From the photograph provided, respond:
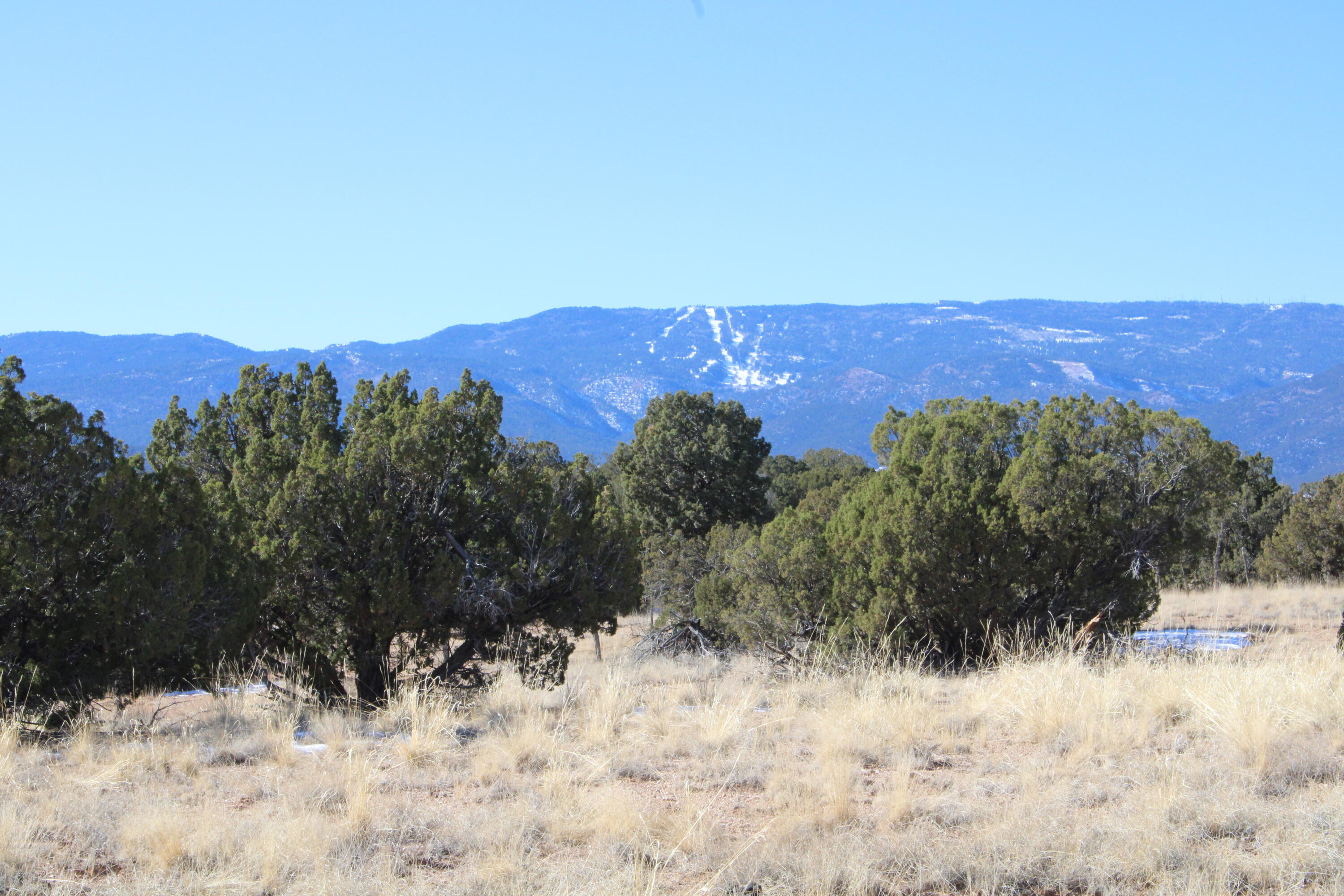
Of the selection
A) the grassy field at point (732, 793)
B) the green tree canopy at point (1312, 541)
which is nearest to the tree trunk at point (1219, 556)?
the green tree canopy at point (1312, 541)

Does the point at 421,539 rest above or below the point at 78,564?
below

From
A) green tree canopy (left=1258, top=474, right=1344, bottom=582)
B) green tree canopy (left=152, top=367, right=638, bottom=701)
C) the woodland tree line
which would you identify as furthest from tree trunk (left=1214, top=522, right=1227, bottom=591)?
green tree canopy (left=152, top=367, right=638, bottom=701)

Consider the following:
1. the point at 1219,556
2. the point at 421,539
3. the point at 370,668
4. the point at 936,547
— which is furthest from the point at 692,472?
the point at 370,668

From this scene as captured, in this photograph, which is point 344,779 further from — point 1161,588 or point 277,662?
point 1161,588

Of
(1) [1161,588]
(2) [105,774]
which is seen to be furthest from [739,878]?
(1) [1161,588]

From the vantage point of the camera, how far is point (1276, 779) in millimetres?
4711

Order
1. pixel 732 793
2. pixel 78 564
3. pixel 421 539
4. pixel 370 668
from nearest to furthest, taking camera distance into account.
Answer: pixel 732 793 → pixel 78 564 → pixel 370 668 → pixel 421 539

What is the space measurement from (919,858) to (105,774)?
12.8 ft

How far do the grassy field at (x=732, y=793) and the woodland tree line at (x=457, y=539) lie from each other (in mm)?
939

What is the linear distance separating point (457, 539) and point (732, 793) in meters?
5.85

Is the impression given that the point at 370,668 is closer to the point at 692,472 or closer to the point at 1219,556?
the point at 692,472

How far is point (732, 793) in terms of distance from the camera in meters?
5.00

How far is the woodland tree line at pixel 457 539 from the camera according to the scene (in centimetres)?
712

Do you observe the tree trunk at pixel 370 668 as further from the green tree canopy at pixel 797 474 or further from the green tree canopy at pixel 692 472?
the green tree canopy at pixel 797 474
